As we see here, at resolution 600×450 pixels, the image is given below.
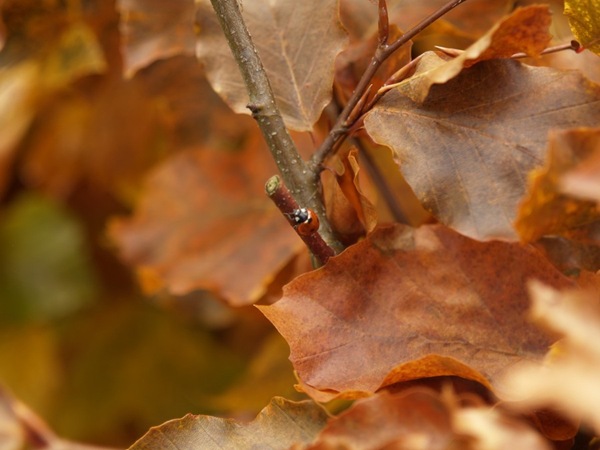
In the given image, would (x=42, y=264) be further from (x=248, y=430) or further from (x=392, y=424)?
(x=392, y=424)

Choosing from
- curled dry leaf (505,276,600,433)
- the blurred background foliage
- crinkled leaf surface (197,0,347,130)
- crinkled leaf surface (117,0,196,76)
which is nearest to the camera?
curled dry leaf (505,276,600,433)

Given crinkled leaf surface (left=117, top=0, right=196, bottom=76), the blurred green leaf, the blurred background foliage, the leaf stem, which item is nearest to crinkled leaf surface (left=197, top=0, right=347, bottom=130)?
the leaf stem

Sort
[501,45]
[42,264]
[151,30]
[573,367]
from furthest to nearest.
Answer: [42,264]
[151,30]
[501,45]
[573,367]

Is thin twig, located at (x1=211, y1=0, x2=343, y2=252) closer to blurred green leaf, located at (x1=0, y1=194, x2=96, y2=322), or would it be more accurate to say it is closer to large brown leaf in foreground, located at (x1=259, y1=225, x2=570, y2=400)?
large brown leaf in foreground, located at (x1=259, y1=225, x2=570, y2=400)

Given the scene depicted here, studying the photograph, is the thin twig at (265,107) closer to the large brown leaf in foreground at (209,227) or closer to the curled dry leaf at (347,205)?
the curled dry leaf at (347,205)

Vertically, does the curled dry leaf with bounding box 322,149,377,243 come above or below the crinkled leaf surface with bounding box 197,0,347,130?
below

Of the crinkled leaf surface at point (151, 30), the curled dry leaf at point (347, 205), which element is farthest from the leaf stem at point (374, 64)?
the crinkled leaf surface at point (151, 30)

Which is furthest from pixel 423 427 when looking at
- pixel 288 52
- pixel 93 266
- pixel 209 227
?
pixel 93 266
